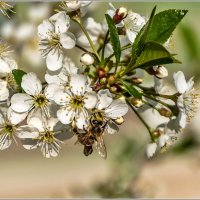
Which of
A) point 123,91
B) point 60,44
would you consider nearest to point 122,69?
point 123,91

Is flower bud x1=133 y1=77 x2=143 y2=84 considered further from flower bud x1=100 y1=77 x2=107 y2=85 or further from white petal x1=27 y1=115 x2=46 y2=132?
white petal x1=27 y1=115 x2=46 y2=132

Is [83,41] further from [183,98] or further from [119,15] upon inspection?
[183,98]

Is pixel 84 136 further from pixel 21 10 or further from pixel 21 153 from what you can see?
pixel 21 153

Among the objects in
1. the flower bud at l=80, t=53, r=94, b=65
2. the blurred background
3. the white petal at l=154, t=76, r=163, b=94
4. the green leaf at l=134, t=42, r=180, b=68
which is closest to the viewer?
the green leaf at l=134, t=42, r=180, b=68

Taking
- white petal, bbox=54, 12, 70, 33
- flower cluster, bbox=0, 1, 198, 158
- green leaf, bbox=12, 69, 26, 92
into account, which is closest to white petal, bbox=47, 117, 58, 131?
flower cluster, bbox=0, 1, 198, 158

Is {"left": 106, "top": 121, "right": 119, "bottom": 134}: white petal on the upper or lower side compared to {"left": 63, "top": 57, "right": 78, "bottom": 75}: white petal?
lower

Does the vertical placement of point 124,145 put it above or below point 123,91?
below

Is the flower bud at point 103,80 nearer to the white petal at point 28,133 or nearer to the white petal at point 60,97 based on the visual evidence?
the white petal at point 60,97

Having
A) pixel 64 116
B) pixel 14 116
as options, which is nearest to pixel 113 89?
pixel 64 116

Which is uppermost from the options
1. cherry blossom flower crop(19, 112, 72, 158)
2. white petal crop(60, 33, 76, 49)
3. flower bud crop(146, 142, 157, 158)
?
white petal crop(60, 33, 76, 49)
